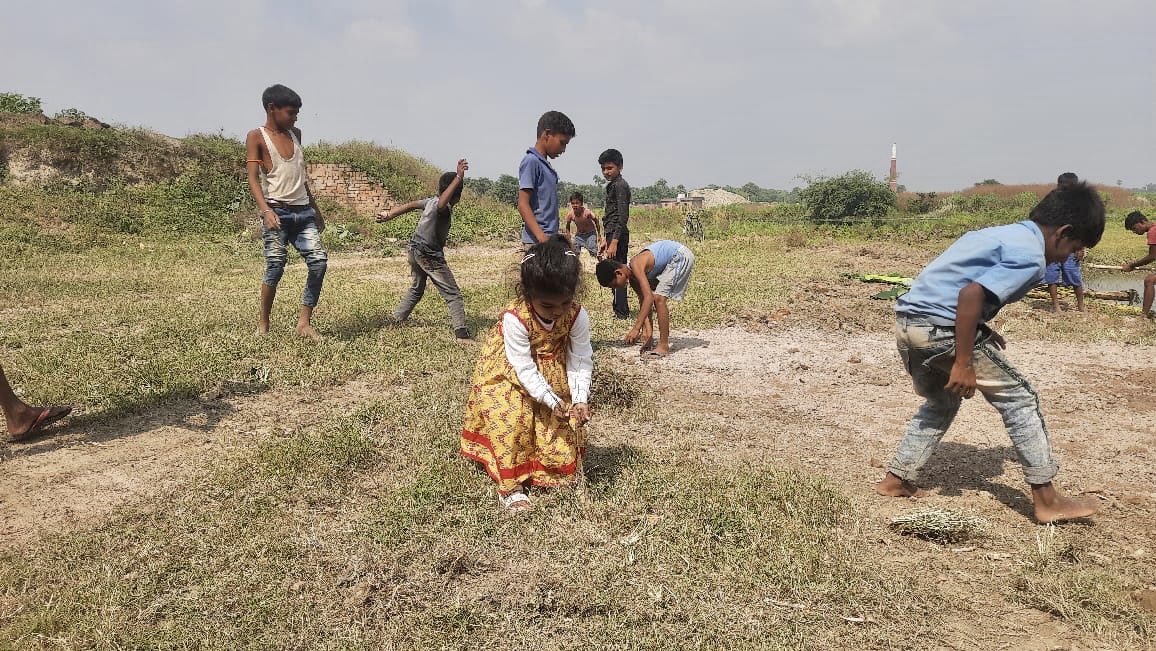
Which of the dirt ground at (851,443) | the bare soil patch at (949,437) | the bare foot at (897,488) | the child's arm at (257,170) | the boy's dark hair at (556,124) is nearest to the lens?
the bare soil patch at (949,437)

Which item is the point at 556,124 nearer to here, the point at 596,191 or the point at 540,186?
the point at 540,186

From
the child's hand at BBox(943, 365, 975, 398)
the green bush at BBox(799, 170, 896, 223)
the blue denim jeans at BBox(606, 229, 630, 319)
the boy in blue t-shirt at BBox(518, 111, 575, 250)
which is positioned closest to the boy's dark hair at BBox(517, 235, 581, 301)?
the child's hand at BBox(943, 365, 975, 398)

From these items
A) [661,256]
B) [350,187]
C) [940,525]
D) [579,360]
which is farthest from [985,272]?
[350,187]

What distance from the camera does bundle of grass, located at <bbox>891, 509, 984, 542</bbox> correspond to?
3062mm

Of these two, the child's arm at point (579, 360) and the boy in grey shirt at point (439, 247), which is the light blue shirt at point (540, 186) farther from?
the child's arm at point (579, 360)

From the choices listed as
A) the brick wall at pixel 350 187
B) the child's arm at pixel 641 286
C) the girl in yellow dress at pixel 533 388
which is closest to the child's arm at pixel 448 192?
the child's arm at pixel 641 286

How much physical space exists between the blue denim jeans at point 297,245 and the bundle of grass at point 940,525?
16.1 ft

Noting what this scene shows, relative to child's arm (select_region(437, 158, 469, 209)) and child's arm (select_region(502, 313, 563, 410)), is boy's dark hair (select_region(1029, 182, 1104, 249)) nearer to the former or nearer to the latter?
child's arm (select_region(502, 313, 563, 410))

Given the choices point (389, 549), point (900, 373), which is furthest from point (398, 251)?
point (389, 549)

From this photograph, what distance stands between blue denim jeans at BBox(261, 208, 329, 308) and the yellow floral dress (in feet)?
10.6

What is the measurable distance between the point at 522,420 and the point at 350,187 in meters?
18.9

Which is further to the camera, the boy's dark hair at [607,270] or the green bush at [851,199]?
the green bush at [851,199]

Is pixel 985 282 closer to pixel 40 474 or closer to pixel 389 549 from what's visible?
pixel 389 549

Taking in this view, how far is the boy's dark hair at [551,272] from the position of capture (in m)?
3.11
